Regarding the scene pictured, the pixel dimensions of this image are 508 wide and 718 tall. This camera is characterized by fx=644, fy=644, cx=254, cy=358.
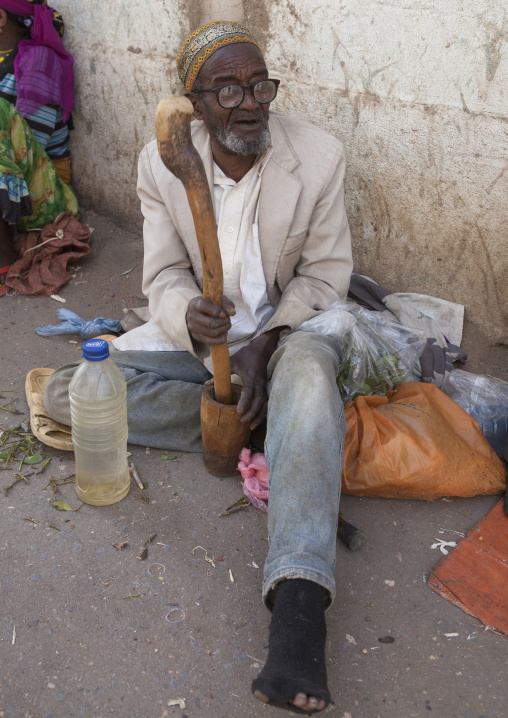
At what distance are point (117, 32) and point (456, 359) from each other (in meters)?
3.26

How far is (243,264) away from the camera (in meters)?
2.89

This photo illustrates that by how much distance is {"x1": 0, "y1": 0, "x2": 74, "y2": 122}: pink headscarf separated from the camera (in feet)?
15.0

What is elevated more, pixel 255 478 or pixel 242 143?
pixel 242 143

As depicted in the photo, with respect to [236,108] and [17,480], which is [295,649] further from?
[236,108]

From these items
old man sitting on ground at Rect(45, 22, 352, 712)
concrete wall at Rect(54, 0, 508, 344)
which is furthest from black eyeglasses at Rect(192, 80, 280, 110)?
concrete wall at Rect(54, 0, 508, 344)

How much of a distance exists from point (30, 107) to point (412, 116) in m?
2.90

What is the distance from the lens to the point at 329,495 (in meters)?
2.07

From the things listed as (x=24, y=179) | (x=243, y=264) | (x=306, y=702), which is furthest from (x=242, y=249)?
(x=24, y=179)

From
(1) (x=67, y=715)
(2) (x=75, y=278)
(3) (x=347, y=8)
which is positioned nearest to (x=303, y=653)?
(1) (x=67, y=715)

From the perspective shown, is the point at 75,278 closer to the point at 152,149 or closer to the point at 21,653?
the point at 152,149

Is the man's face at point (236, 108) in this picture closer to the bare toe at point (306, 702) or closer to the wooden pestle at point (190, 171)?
the wooden pestle at point (190, 171)

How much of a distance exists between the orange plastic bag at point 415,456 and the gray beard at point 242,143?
45.6 inches

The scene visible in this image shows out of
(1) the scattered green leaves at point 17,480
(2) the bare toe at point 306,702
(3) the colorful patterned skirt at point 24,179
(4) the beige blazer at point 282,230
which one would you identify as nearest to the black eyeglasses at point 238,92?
(4) the beige blazer at point 282,230

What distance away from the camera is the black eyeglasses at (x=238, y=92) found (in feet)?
8.53
